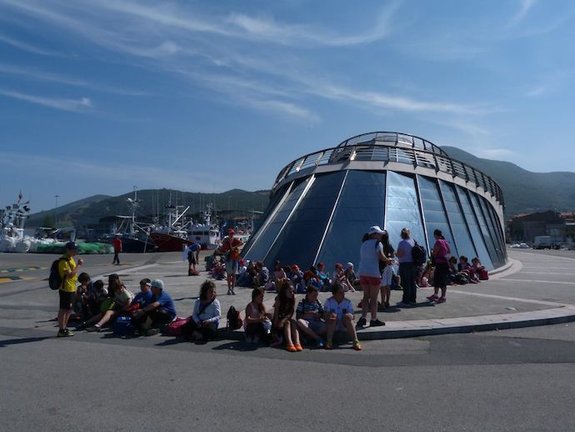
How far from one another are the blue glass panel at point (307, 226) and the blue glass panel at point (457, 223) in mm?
4485

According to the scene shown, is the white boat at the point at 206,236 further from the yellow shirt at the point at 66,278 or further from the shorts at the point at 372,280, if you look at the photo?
the shorts at the point at 372,280

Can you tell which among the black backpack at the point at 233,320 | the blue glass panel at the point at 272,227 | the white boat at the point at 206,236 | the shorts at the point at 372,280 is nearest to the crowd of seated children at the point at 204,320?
the black backpack at the point at 233,320

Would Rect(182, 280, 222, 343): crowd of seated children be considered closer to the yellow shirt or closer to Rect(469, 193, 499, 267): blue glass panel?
the yellow shirt

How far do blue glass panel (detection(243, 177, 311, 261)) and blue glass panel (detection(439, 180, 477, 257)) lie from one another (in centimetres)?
572

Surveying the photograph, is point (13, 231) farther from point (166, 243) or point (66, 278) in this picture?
point (66, 278)

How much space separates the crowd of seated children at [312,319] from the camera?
850cm

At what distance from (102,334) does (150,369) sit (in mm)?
3187

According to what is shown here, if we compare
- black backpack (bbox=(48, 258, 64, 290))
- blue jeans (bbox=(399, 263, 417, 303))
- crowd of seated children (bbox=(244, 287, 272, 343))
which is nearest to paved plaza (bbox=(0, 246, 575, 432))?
crowd of seated children (bbox=(244, 287, 272, 343))

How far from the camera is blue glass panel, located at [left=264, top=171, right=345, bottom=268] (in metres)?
17.3

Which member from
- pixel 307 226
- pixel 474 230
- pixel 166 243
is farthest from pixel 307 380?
pixel 166 243

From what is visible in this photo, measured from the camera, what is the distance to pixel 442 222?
19516 mm

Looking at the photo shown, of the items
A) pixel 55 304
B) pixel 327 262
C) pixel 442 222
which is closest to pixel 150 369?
pixel 55 304

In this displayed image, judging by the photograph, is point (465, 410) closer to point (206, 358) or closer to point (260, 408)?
point (260, 408)

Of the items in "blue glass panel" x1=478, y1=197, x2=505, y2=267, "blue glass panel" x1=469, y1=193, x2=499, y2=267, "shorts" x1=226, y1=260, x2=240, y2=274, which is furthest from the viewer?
"blue glass panel" x1=478, y1=197, x2=505, y2=267
